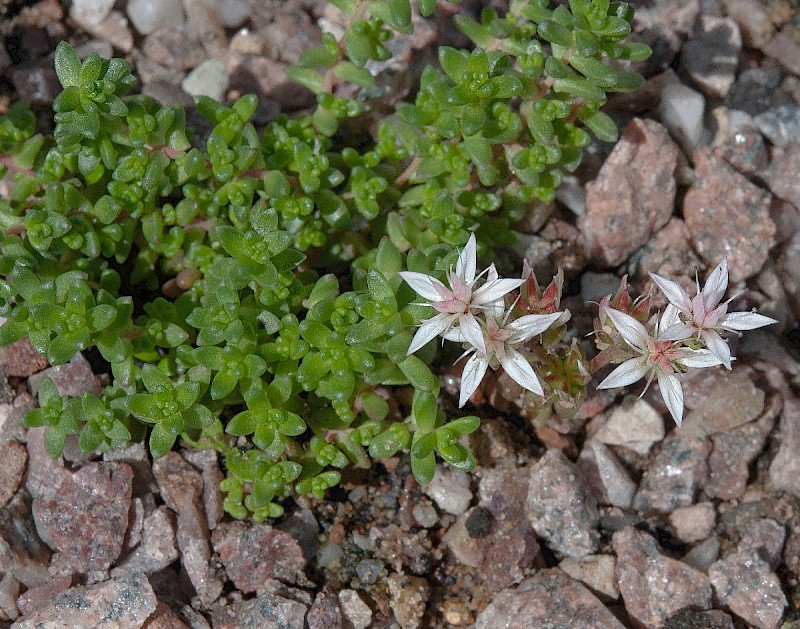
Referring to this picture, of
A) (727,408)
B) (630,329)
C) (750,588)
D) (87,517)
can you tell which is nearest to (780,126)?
(727,408)

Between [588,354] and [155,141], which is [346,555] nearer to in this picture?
[588,354]

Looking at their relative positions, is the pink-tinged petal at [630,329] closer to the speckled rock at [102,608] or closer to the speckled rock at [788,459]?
the speckled rock at [788,459]

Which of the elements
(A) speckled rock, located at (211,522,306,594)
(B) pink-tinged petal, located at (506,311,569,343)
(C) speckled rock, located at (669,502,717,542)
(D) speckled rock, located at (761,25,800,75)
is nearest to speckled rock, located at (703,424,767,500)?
(C) speckled rock, located at (669,502,717,542)

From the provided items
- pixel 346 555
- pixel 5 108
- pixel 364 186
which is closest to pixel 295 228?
pixel 364 186

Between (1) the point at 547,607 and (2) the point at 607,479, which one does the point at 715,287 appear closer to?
(2) the point at 607,479

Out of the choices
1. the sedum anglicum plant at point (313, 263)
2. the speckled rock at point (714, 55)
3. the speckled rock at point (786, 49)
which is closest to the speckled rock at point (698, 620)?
the sedum anglicum plant at point (313, 263)

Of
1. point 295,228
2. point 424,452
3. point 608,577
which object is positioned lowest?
point 608,577
